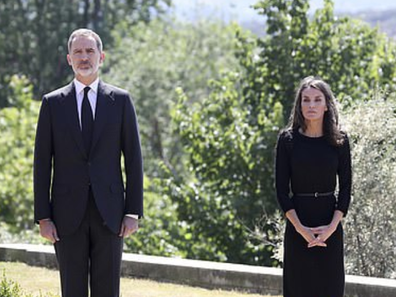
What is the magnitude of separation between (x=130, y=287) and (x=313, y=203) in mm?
2834

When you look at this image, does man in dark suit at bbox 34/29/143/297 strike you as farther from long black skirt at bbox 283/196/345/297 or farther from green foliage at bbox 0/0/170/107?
green foliage at bbox 0/0/170/107

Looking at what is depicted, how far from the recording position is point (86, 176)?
17.3ft

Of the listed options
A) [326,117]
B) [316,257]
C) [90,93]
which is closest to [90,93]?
[90,93]

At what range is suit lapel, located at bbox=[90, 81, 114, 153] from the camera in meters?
5.31

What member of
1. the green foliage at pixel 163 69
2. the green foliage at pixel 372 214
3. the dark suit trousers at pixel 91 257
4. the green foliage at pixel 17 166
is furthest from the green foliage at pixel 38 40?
the dark suit trousers at pixel 91 257

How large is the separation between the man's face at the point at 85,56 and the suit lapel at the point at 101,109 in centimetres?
14

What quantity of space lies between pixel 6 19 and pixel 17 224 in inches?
884

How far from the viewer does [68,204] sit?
17.3 feet

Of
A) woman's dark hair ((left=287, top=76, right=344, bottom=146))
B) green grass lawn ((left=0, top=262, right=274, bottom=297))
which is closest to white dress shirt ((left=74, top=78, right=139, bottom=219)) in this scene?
woman's dark hair ((left=287, top=76, right=344, bottom=146))

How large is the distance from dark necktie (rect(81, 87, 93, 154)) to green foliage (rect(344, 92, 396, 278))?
4.28 m

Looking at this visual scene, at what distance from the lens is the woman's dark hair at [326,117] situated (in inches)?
228

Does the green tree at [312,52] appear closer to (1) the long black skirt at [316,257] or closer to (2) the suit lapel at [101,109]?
(1) the long black skirt at [316,257]

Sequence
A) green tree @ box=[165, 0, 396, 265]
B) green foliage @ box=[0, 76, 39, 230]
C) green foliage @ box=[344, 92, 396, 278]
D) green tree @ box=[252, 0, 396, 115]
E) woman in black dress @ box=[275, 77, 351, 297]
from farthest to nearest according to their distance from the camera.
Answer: green foliage @ box=[0, 76, 39, 230]
green tree @ box=[252, 0, 396, 115]
green tree @ box=[165, 0, 396, 265]
green foliage @ box=[344, 92, 396, 278]
woman in black dress @ box=[275, 77, 351, 297]

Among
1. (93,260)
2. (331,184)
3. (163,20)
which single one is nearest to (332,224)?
(331,184)
